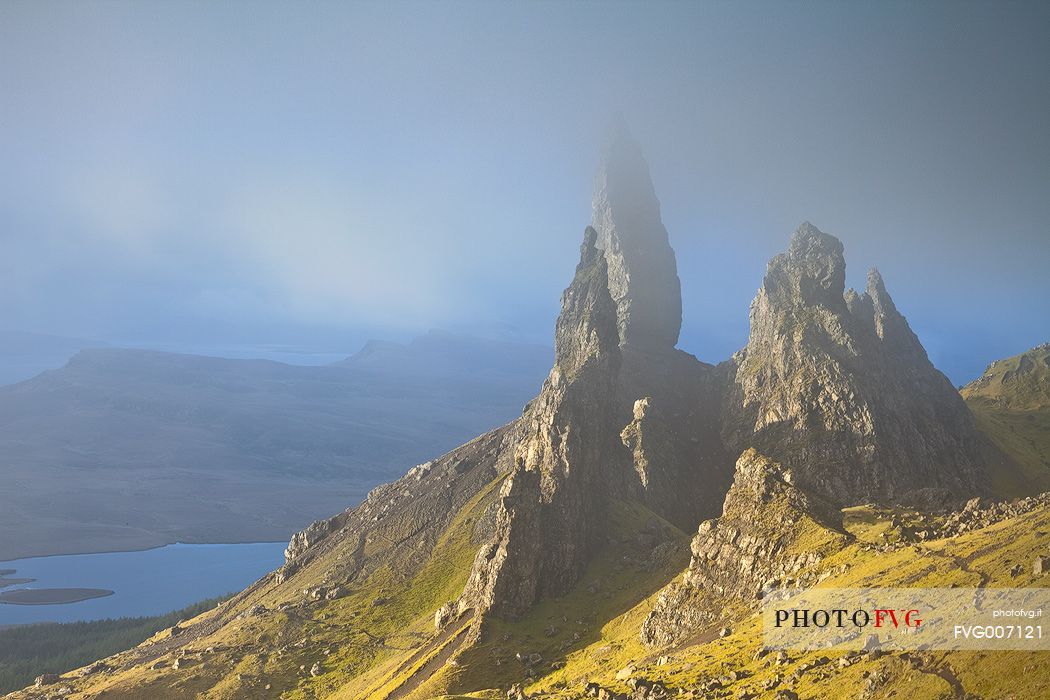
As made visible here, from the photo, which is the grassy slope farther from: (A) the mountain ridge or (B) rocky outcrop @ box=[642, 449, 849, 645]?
(B) rocky outcrop @ box=[642, 449, 849, 645]

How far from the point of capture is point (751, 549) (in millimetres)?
87750

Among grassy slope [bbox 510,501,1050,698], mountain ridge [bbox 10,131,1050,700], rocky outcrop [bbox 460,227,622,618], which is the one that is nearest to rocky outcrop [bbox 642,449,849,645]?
mountain ridge [bbox 10,131,1050,700]

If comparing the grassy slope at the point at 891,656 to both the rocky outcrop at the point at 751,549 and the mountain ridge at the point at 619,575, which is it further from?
the rocky outcrop at the point at 751,549

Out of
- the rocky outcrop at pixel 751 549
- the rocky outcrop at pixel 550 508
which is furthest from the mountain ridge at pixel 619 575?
the rocky outcrop at pixel 550 508

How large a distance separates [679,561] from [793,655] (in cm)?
6302

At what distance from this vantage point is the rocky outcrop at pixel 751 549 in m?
82.8

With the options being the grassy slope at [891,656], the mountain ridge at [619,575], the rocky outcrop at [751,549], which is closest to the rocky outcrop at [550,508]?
the mountain ridge at [619,575]

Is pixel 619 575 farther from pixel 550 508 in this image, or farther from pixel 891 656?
pixel 891 656

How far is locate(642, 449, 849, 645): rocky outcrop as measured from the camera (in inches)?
3258

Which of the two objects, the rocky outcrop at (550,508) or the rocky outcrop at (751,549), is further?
the rocky outcrop at (550,508)

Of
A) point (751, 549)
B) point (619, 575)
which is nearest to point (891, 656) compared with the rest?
point (751, 549)

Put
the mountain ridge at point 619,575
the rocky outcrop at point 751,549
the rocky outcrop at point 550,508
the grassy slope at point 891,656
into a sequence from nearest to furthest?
1. the grassy slope at point 891,656
2. the mountain ridge at point 619,575
3. the rocky outcrop at point 751,549
4. the rocky outcrop at point 550,508

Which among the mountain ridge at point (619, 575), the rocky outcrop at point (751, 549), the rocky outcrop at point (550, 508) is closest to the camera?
the mountain ridge at point (619, 575)

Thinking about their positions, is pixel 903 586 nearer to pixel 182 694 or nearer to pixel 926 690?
pixel 926 690
